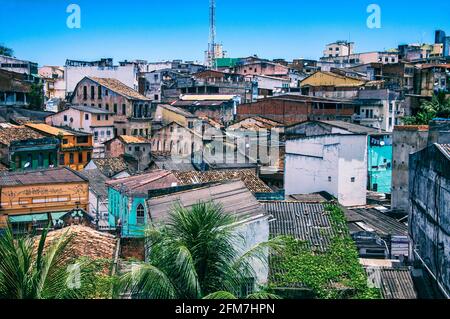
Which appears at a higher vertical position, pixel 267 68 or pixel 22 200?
pixel 267 68

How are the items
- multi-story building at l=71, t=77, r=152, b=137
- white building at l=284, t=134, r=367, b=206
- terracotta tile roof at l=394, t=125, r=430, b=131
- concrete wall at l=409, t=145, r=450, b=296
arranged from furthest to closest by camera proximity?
multi-story building at l=71, t=77, r=152, b=137 < white building at l=284, t=134, r=367, b=206 < terracotta tile roof at l=394, t=125, r=430, b=131 < concrete wall at l=409, t=145, r=450, b=296

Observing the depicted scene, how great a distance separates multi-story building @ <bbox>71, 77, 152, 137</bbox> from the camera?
71.8ft

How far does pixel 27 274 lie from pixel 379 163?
47.7ft

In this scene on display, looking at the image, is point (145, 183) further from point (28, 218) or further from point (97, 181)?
point (97, 181)

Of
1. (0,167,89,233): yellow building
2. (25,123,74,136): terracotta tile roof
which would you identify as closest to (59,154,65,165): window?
(25,123,74,136): terracotta tile roof

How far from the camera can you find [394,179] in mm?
13414

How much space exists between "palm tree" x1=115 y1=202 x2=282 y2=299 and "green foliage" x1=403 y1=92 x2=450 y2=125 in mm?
12795

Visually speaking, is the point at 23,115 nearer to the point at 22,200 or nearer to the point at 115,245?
the point at 22,200

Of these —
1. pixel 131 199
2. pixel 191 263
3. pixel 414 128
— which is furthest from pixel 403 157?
pixel 191 263

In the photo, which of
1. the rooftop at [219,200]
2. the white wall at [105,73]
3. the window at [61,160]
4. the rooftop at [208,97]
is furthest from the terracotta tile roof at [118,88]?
the rooftop at [219,200]

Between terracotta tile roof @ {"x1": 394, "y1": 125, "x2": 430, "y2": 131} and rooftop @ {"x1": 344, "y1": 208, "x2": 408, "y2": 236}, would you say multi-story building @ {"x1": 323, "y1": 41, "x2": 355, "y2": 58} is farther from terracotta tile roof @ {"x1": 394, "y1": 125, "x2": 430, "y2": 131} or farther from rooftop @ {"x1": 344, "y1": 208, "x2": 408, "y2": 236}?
rooftop @ {"x1": 344, "y1": 208, "x2": 408, "y2": 236}

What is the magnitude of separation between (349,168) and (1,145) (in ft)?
27.9

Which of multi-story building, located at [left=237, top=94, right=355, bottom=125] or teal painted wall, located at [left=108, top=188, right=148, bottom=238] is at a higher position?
multi-story building, located at [left=237, top=94, right=355, bottom=125]
